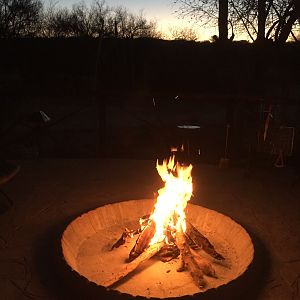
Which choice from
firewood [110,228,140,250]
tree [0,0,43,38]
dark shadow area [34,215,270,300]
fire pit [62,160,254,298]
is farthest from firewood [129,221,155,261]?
tree [0,0,43,38]

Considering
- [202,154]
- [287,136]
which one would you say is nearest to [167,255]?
[287,136]

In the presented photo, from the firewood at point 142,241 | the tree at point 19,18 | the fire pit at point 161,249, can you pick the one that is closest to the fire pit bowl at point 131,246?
the fire pit at point 161,249

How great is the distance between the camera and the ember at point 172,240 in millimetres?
3180

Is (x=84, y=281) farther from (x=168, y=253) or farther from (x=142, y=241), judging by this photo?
(x=168, y=253)

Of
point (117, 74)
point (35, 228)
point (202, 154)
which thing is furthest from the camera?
point (117, 74)

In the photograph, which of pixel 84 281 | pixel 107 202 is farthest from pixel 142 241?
pixel 107 202

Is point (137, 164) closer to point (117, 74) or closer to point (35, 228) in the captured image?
point (35, 228)

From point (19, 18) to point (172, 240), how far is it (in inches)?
956

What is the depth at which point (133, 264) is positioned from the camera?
10.6 ft

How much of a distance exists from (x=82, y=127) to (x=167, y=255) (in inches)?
374

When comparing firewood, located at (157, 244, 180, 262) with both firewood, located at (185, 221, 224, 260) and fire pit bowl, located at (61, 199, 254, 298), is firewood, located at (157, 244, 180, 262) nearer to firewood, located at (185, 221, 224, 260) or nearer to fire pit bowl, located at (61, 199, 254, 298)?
fire pit bowl, located at (61, 199, 254, 298)

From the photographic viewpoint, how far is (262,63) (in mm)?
9578

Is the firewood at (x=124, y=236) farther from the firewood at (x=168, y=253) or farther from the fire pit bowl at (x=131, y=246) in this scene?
the firewood at (x=168, y=253)

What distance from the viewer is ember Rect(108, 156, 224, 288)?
10.4ft
